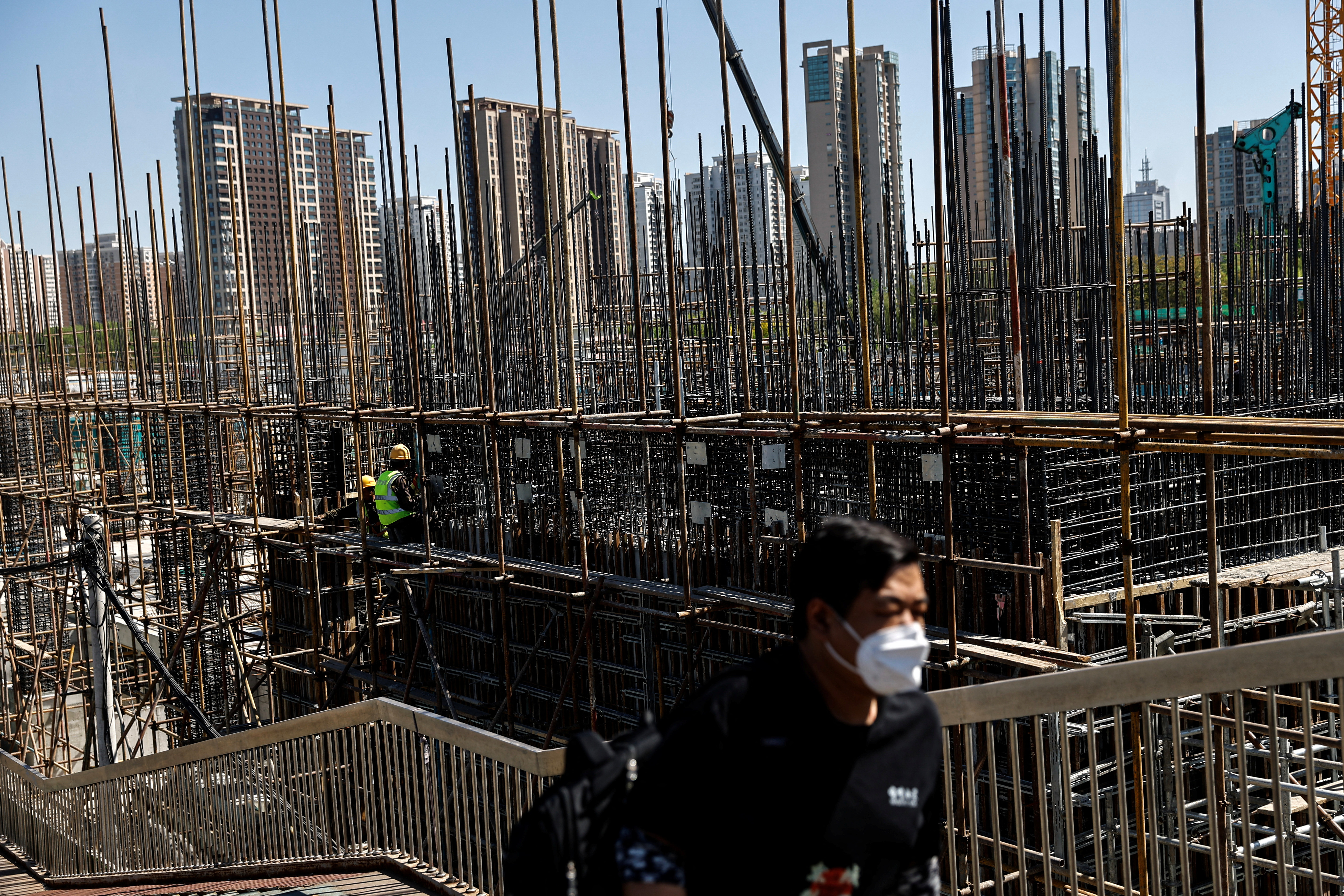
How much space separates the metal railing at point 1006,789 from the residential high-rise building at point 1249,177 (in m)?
3.23

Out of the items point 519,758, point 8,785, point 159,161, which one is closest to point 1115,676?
point 519,758

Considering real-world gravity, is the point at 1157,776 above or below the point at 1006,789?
above

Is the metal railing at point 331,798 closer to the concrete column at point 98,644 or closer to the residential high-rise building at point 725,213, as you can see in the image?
the concrete column at point 98,644

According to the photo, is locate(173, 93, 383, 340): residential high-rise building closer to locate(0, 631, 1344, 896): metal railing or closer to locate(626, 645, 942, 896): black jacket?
locate(0, 631, 1344, 896): metal railing

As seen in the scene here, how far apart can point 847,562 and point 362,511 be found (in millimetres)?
11213

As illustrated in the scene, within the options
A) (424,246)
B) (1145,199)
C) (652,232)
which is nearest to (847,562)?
(424,246)

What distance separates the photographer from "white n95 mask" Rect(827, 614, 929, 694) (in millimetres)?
2260

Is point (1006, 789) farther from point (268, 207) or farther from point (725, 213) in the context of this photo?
point (268, 207)

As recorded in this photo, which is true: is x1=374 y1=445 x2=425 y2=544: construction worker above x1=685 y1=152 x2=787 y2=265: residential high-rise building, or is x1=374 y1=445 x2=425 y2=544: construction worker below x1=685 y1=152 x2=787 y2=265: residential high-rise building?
below

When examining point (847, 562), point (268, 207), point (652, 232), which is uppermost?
point (268, 207)

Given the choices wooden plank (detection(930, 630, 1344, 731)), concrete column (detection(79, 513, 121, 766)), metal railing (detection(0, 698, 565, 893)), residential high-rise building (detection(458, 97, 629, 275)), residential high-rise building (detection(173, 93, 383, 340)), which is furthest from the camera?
residential high-rise building (detection(458, 97, 629, 275))

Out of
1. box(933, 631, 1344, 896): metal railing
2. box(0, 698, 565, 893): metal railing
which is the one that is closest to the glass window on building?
box(933, 631, 1344, 896): metal railing

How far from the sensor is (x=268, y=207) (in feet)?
159

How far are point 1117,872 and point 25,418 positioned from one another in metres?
21.8
